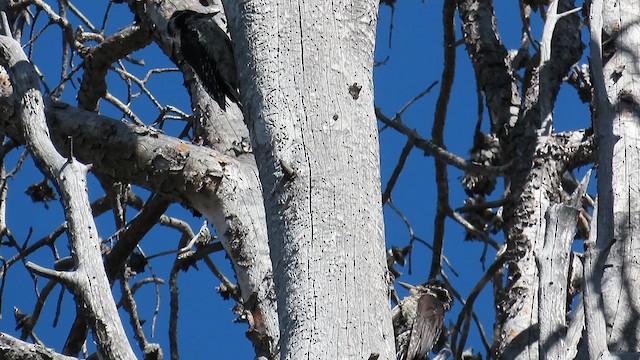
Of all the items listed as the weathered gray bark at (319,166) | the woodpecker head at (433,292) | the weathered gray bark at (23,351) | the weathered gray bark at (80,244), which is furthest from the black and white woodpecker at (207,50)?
the weathered gray bark at (23,351)

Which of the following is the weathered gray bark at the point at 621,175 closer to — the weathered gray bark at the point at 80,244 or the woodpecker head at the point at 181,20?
the weathered gray bark at the point at 80,244

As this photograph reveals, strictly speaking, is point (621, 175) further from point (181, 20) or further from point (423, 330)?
point (181, 20)

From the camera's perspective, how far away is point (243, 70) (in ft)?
8.05

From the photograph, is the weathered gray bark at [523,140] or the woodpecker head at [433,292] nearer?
the weathered gray bark at [523,140]

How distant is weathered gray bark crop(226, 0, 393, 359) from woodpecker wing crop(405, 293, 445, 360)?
1341 millimetres

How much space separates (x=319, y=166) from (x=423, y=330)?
4.83 ft

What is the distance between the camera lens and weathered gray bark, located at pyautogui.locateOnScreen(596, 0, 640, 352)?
2494 millimetres

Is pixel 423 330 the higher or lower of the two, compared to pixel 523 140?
lower

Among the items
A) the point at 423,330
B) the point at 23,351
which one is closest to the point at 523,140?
the point at 423,330

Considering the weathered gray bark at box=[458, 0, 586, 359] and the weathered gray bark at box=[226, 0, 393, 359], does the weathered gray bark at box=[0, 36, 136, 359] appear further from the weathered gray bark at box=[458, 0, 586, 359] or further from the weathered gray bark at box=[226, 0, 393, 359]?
the weathered gray bark at box=[458, 0, 586, 359]

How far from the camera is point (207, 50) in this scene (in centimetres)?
451

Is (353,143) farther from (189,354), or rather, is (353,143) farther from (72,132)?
(189,354)

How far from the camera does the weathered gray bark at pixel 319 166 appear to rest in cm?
206

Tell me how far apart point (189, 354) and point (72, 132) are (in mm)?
24025
